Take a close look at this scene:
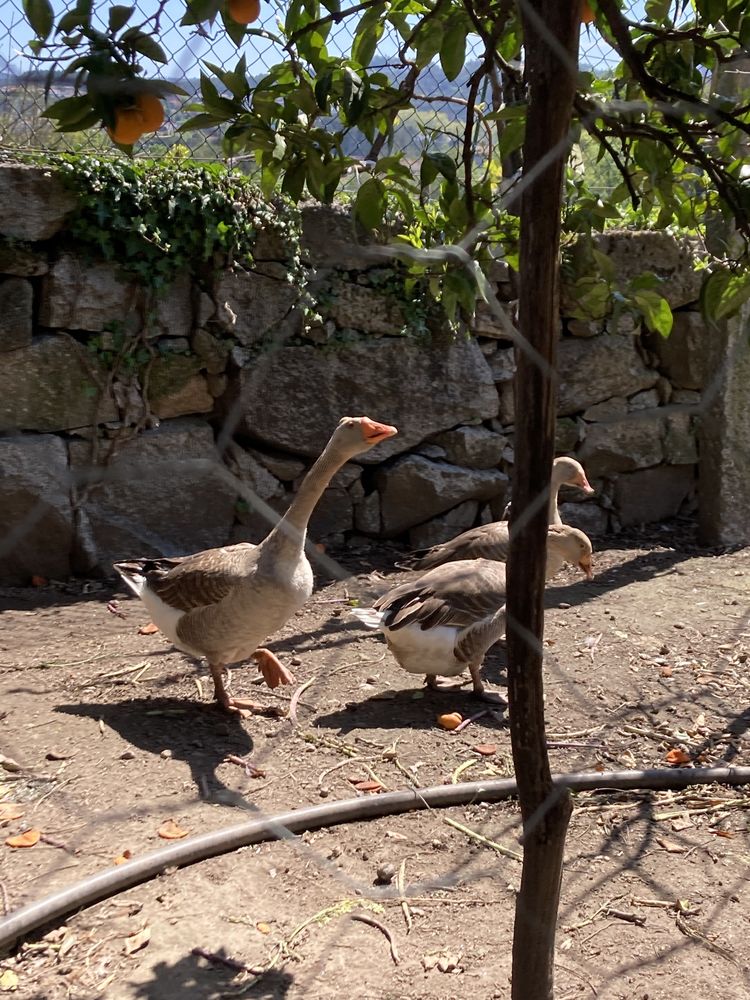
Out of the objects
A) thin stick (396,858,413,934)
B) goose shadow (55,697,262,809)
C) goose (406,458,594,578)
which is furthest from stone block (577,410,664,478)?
thin stick (396,858,413,934)

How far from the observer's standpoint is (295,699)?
3.28 metres

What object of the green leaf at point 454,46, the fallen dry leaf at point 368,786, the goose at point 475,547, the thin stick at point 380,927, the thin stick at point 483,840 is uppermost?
the green leaf at point 454,46

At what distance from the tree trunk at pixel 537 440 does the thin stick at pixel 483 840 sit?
94 centimetres

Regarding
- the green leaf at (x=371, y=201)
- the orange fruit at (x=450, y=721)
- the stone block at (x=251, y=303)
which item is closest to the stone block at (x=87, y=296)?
the stone block at (x=251, y=303)

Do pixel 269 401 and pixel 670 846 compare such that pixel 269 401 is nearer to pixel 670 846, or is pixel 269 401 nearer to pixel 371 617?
pixel 371 617

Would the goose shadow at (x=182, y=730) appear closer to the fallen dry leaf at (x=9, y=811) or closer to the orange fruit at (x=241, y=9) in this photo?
the fallen dry leaf at (x=9, y=811)

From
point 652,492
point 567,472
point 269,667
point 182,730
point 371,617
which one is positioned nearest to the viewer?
point 182,730

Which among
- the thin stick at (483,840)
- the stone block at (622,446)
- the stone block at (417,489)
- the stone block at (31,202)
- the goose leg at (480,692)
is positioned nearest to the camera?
the thin stick at (483,840)

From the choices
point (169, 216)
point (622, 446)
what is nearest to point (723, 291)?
point (169, 216)

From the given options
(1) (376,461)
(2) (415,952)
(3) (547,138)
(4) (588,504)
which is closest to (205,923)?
(2) (415,952)

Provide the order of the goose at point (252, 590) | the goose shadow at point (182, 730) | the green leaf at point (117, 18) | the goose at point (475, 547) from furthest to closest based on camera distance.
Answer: the goose at point (475, 547) → the goose at point (252, 590) → the goose shadow at point (182, 730) → the green leaf at point (117, 18)

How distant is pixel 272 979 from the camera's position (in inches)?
72.2

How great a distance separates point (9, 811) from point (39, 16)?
77.4 inches

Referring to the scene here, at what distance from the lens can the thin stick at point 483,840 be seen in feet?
7.69
